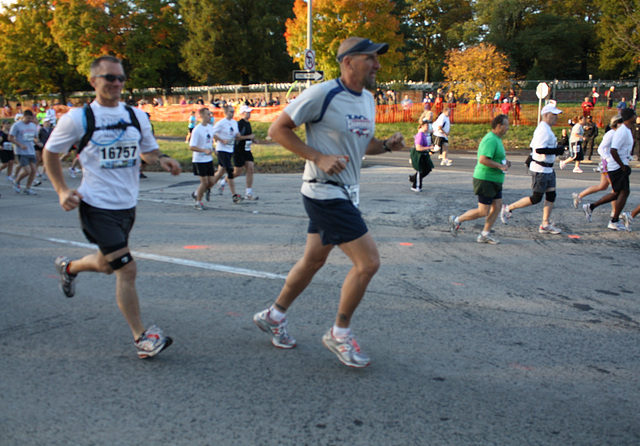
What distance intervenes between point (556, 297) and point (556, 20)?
58.4 meters

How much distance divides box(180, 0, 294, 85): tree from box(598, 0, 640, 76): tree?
29836 mm

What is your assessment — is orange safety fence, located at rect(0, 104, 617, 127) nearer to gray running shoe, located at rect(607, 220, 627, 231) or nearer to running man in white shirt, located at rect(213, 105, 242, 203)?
running man in white shirt, located at rect(213, 105, 242, 203)

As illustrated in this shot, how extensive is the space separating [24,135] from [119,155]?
33.3ft

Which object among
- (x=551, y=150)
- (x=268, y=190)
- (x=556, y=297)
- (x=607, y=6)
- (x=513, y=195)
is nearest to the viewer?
(x=556, y=297)

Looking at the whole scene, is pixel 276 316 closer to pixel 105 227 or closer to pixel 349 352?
pixel 349 352

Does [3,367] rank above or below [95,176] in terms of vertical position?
below

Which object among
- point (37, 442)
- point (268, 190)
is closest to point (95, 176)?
point (37, 442)

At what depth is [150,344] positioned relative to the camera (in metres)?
3.75

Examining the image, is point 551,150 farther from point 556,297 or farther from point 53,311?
point 53,311

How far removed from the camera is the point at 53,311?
474 centimetres

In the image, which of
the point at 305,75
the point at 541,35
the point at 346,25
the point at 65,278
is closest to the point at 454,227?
the point at 65,278

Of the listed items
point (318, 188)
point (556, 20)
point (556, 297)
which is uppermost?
point (556, 20)

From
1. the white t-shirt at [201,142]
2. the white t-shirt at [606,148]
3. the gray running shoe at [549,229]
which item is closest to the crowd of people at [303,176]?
the gray running shoe at [549,229]

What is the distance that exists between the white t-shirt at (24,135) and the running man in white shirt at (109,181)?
32.2 ft
